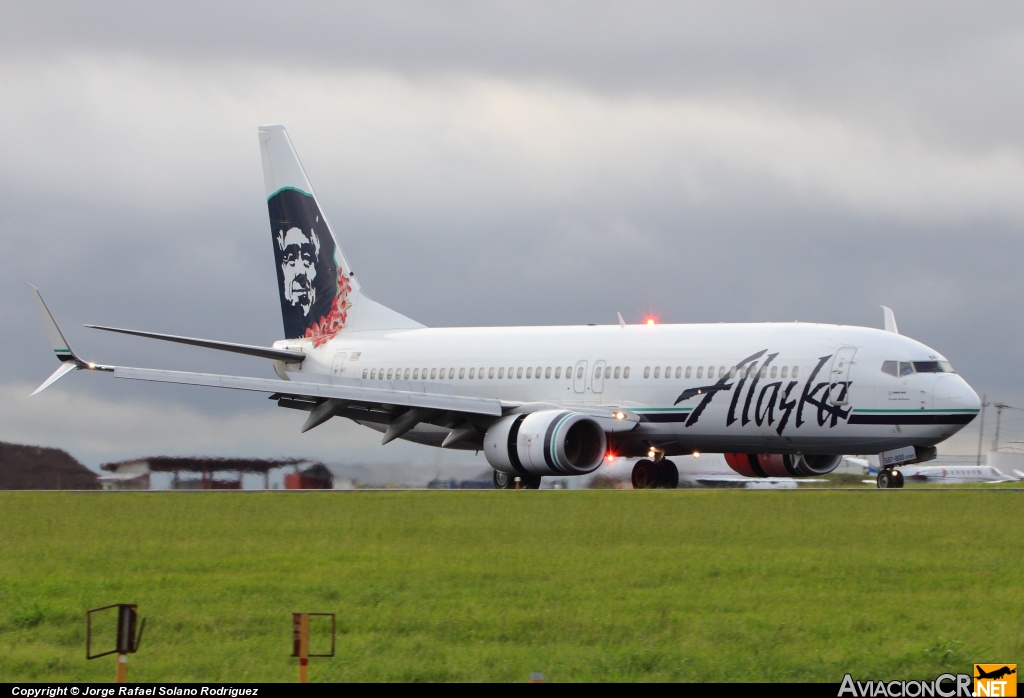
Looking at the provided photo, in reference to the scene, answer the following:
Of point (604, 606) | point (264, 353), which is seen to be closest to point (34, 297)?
point (264, 353)

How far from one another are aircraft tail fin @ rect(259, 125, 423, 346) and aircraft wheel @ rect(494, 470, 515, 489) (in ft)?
26.5

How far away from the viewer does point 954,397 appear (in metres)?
30.9

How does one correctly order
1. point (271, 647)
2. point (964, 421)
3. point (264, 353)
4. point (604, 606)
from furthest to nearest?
point (264, 353)
point (964, 421)
point (604, 606)
point (271, 647)

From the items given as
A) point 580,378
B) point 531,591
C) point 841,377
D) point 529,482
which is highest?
point 580,378

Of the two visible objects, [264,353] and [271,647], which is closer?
[271,647]

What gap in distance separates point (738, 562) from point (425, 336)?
1038 inches

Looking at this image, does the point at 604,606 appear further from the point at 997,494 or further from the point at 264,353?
the point at 264,353

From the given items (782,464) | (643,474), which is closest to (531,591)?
(643,474)

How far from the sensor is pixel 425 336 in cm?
4122

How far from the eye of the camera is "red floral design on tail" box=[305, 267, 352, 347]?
1711 inches

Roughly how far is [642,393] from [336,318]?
12407mm

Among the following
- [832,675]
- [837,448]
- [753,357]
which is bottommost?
[832,675]

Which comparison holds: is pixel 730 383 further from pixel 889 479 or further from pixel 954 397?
pixel 954 397

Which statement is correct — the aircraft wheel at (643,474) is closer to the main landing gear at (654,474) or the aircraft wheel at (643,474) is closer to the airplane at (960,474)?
the main landing gear at (654,474)
